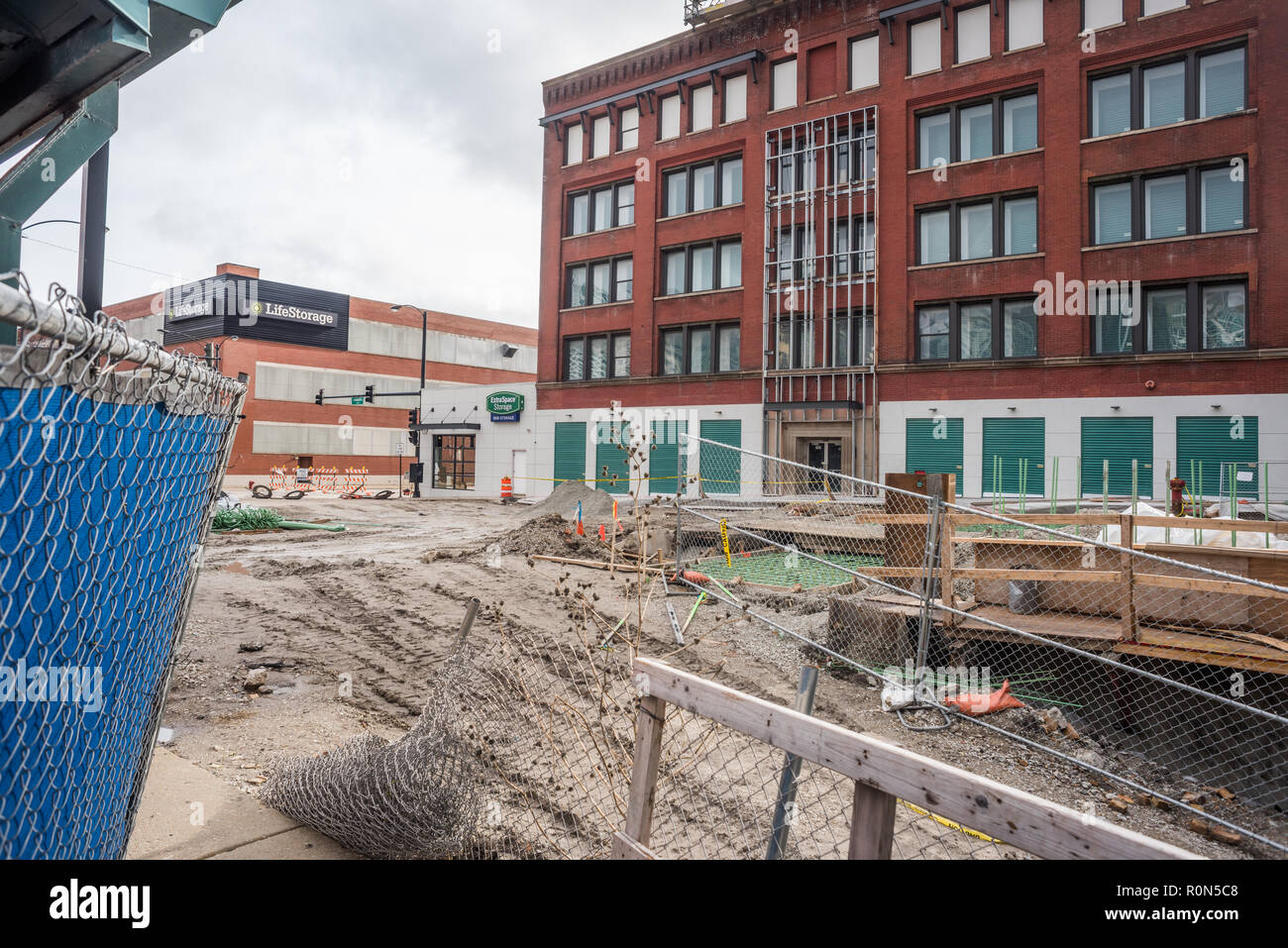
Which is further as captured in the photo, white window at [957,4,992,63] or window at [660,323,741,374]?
window at [660,323,741,374]

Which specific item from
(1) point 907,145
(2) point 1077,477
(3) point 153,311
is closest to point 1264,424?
(2) point 1077,477

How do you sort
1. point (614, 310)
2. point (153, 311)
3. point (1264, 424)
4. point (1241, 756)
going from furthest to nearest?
point (153, 311) → point (614, 310) → point (1264, 424) → point (1241, 756)

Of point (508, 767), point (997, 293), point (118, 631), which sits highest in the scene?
point (997, 293)

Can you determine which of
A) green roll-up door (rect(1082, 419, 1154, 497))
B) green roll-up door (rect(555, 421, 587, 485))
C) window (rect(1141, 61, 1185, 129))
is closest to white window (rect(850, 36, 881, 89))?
window (rect(1141, 61, 1185, 129))

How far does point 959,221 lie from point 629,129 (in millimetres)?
14887

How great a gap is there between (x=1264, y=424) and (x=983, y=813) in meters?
25.3

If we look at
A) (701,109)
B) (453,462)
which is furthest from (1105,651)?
(453,462)

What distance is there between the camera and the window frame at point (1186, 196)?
2175 centimetres

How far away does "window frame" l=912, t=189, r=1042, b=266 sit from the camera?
2473 cm

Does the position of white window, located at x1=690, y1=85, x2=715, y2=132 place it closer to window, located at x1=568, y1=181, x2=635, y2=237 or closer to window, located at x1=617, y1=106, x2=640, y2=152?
window, located at x1=617, y1=106, x2=640, y2=152

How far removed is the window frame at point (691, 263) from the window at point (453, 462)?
514 inches

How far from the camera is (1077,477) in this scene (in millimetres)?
22734

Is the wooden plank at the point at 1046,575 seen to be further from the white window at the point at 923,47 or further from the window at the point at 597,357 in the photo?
the window at the point at 597,357
